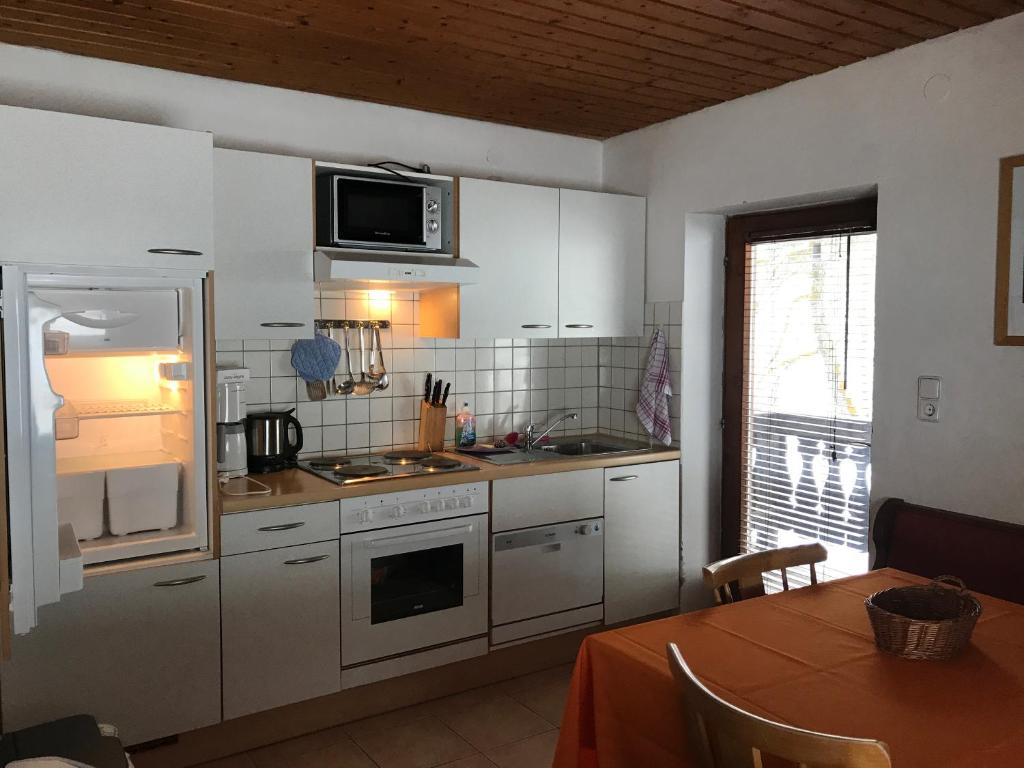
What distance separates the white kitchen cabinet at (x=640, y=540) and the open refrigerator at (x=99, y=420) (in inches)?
68.1

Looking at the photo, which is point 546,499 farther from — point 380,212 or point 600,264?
point 380,212

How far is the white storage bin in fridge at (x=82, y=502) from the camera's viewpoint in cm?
261

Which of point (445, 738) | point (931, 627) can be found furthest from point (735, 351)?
point (931, 627)

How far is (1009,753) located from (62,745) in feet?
6.97

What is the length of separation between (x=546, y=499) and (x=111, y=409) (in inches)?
66.2

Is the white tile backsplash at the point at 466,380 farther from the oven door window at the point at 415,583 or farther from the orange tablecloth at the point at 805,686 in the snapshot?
the orange tablecloth at the point at 805,686

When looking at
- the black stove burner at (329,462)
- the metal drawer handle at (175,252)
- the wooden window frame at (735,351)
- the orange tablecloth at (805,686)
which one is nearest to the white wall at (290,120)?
the metal drawer handle at (175,252)

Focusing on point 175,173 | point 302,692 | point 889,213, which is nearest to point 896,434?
point 889,213

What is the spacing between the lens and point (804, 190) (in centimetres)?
328

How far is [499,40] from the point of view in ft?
9.15

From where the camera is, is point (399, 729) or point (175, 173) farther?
point (399, 729)

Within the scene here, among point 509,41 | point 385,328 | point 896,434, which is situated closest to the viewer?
point 509,41

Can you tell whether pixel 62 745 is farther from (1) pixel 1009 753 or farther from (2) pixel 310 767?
(1) pixel 1009 753

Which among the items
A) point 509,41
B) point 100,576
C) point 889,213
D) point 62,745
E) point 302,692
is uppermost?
point 509,41
